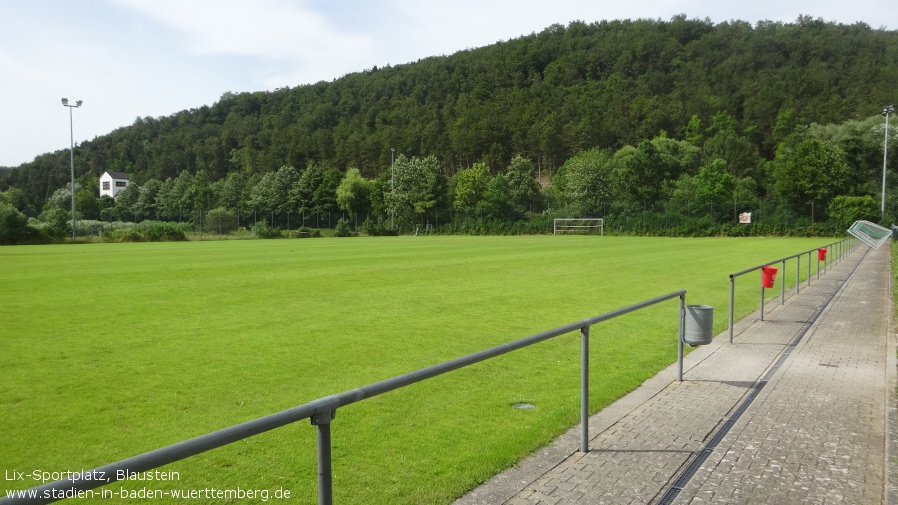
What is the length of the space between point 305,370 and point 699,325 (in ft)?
14.9

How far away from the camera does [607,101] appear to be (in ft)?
400

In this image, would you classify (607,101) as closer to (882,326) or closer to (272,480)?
(882,326)

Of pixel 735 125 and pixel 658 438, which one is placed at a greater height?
pixel 735 125

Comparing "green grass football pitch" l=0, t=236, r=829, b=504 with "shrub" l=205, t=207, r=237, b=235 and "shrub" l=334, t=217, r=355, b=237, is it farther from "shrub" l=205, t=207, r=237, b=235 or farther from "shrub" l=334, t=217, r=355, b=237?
"shrub" l=334, t=217, r=355, b=237

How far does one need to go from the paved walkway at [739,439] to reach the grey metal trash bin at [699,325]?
0.45 metres

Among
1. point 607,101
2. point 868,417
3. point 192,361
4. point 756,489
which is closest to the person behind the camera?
point 756,489

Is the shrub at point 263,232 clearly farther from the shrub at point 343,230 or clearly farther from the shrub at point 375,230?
the shrub at point 375,230

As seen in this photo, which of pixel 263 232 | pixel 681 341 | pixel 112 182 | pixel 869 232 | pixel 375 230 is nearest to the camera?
pixel 681 341

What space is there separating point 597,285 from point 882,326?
6.73 m

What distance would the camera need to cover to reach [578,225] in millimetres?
69688

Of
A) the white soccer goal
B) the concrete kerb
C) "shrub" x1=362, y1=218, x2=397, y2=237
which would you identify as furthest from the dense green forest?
the concrete kerb

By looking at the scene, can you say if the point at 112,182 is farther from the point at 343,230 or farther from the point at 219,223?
the point at 343,230

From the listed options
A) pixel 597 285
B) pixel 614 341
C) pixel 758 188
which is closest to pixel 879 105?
pixel 758 188

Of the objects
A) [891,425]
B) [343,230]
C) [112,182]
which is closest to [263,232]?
[343,230]
